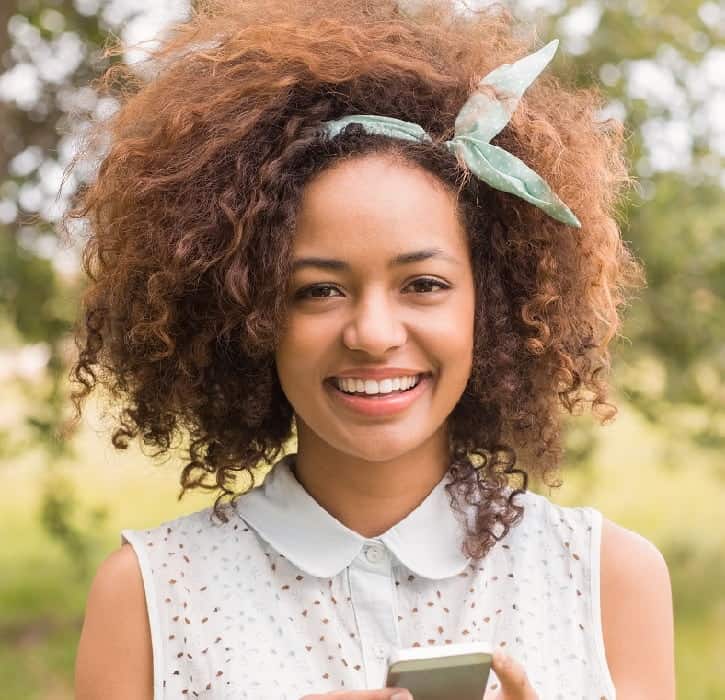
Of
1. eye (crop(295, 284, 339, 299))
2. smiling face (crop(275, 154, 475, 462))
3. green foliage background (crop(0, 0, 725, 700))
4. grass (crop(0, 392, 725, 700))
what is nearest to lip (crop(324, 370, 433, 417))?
smiling face (crop(275, 154, 475, 462))

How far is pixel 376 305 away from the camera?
1927 mm

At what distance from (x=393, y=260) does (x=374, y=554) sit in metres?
0.51

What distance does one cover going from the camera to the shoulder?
6.82 ft

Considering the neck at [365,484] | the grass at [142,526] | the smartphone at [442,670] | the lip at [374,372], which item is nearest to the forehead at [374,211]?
the lip at [374,372]

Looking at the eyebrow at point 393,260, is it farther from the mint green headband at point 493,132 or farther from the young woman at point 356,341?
the mint green headband at point 493,132

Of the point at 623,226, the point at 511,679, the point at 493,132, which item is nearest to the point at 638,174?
the point at 623,226

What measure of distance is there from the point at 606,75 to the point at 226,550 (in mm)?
2082

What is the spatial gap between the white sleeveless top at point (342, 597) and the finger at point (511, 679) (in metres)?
0.25

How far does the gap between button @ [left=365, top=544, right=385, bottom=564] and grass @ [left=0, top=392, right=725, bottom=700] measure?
198cm

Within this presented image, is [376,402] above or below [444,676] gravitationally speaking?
above

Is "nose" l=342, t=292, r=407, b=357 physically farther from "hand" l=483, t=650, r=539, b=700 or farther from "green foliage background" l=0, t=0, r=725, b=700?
"green foliage background" l=0, t=0, r=725, b=700

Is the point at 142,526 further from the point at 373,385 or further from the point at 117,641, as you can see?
the point at 373,385

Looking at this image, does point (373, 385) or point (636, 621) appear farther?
point (636, 621)

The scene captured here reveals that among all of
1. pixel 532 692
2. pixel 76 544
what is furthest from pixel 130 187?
pixel 76 544
